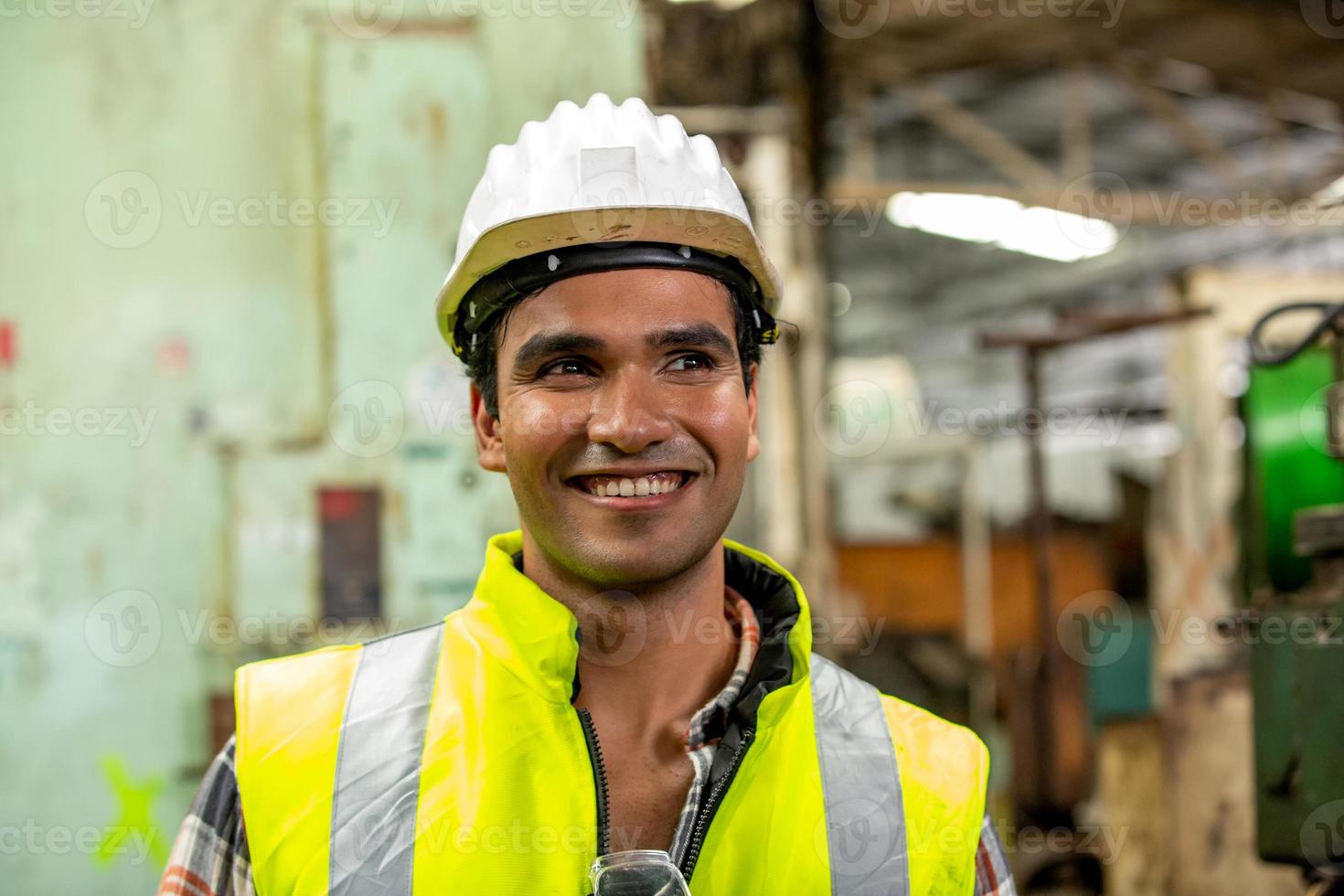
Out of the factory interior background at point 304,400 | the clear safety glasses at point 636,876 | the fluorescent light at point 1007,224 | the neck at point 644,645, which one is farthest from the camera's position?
the fluorescent light at point 1007,224

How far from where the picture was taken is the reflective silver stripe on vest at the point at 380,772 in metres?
1.33

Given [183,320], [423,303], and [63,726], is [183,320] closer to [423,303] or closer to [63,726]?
[423,303]

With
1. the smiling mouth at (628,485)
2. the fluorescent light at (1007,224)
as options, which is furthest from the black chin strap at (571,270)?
the fluorescent light at (1007,224)

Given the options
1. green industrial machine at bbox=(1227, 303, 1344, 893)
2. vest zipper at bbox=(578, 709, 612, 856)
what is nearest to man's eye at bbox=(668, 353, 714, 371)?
vest zipper at bbox=(578, 709, 612, 856)

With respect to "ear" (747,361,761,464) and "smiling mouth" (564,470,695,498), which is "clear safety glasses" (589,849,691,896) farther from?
"ear" (747,361,761,464)

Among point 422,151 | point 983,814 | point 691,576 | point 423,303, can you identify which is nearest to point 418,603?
point 423,303

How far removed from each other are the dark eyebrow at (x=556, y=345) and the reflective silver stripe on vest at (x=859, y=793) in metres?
0.60

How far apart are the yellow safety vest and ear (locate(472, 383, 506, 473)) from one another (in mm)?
164

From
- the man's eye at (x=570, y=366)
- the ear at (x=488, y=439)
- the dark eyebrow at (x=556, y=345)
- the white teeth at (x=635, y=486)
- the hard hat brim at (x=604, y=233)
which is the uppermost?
the hard hat brim at (x=604, y=233)

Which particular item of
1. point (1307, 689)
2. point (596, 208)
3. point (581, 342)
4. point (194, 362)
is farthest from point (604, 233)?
point (1307, 689)

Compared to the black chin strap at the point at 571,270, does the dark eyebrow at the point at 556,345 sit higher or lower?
lower

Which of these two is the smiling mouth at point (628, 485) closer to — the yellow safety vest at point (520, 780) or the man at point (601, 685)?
the man at point (601, 685)

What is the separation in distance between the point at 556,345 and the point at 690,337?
18 cm

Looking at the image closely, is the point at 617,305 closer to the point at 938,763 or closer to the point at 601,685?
the point at 601,685
